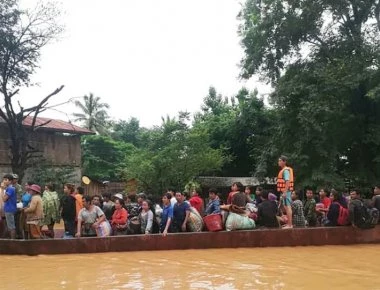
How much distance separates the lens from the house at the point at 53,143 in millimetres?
24250

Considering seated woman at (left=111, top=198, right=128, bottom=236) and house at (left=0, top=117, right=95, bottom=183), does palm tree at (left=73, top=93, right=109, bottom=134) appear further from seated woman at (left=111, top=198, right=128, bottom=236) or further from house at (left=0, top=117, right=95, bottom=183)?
seated woman at (left=111, top=198, right=128, bottom=236)

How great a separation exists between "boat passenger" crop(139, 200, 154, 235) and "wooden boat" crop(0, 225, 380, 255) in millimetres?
380

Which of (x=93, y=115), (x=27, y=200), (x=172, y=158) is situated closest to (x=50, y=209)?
(x=27, y=200)

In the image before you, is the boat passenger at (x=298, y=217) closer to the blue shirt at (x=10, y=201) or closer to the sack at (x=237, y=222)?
the sack at (x=237, y=222)

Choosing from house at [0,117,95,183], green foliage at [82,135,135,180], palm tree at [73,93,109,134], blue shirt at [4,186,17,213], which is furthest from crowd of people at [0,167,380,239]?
palm tree at [73,93,109,134]

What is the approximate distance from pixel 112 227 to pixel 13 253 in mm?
2093

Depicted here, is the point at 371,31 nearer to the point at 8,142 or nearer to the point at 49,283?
the point at 8,142

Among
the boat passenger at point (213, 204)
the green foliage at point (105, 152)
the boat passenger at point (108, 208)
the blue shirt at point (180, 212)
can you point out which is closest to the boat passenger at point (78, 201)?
the boat passenger at point (108, 208)

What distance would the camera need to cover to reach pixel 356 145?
2330 centimetres

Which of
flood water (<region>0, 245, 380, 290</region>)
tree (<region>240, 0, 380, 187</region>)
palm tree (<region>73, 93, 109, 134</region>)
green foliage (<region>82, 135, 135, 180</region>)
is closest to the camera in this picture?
flood water (<region>0, 245, 380, 290</region>)

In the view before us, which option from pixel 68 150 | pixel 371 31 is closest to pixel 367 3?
pixel 371 31

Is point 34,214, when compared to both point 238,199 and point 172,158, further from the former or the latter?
point 172,158

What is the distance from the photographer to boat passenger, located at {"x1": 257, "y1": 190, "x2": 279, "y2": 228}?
11.2 metres

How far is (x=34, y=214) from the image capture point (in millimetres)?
10625
